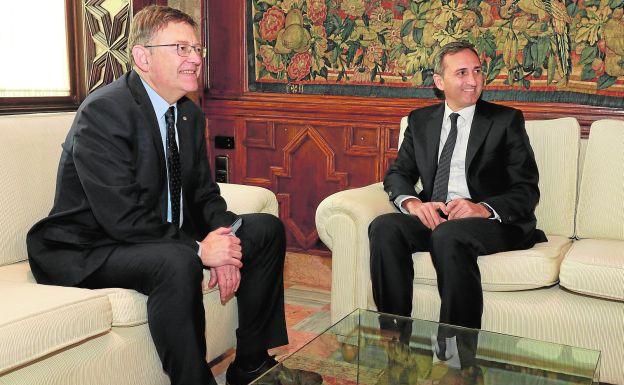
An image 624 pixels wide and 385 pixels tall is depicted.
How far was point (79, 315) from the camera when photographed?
1889 millimetres

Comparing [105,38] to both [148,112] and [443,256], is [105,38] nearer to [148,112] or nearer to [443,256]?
[148,112]

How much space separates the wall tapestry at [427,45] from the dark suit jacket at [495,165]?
0.65 metres

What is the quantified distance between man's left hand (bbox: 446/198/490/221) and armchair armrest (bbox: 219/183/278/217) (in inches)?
26.4

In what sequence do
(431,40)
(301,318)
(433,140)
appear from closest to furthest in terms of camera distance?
(433,140) < (301,318) < (431,40)

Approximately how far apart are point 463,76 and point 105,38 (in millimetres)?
1827

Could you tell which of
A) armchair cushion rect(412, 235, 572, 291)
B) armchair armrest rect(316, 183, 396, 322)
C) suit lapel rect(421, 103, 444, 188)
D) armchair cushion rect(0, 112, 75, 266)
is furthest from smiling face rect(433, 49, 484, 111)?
armchair cushion rect(0, 112, 75, 266)

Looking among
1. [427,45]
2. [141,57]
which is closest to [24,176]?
[141,57]

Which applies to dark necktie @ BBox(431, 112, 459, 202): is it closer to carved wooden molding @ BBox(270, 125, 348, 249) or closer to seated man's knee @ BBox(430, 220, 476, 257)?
seated man's knee @ BBox(430, 220, 476, 257)

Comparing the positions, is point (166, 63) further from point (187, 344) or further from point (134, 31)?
point (187, 344)

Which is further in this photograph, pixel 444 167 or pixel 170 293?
pixel 444 167

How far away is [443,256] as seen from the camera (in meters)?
2.46

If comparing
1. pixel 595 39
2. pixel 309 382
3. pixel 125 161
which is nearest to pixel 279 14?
pixel 595 39

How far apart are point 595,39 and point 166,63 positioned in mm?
2012

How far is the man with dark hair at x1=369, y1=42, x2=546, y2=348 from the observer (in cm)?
246
